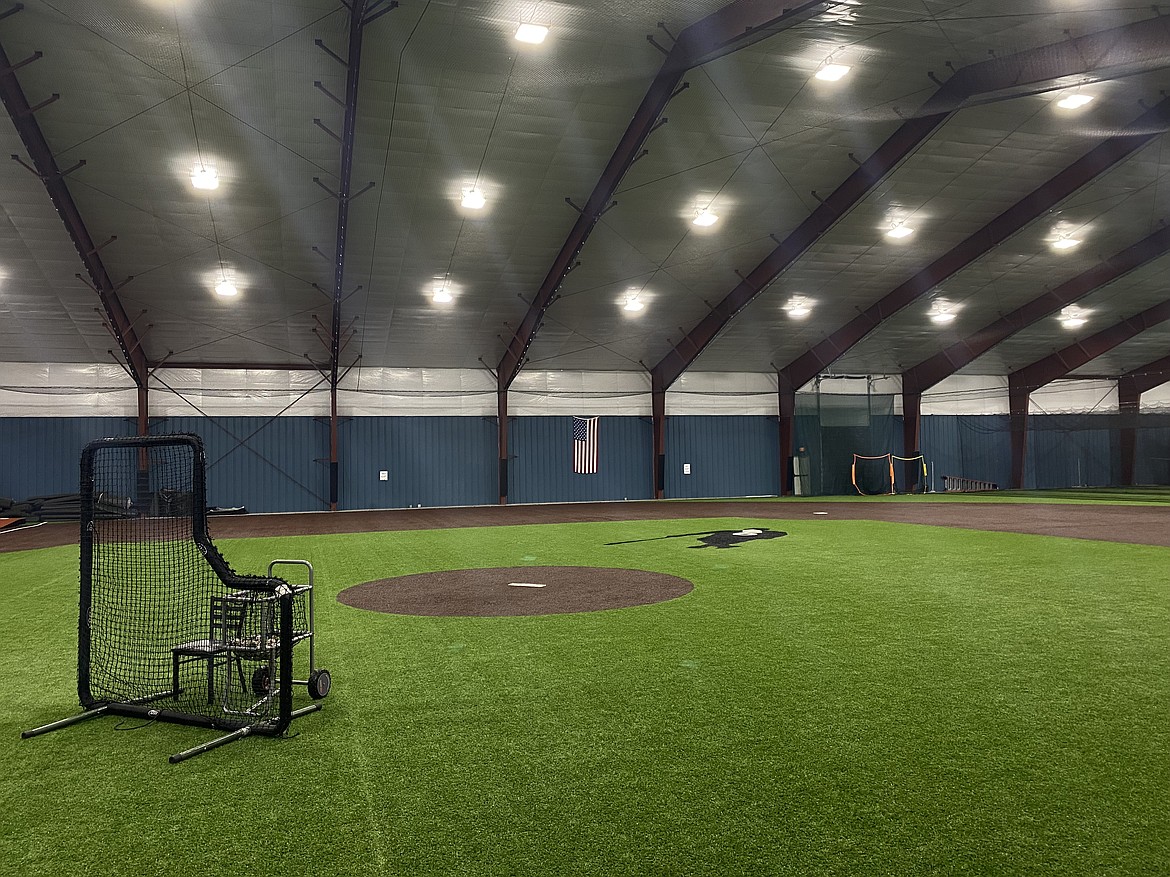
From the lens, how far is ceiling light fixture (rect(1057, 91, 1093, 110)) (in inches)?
615

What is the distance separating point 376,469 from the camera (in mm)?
27828

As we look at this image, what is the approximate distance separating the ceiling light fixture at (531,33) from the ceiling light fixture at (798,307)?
14.0 m

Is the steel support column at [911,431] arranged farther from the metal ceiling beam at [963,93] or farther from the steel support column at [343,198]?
the steel support column at [343,198]

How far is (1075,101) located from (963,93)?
11.3 feet

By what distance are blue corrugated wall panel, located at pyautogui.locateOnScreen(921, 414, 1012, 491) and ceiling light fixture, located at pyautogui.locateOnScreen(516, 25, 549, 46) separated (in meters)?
26.8

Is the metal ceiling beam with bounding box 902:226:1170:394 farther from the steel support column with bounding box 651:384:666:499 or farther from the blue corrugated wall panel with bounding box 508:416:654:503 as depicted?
the blue corrugated wall panel with bounding box 508:416:654:503

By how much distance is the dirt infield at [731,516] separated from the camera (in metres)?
15.4

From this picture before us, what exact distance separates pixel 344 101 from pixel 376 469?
1600 centimetres

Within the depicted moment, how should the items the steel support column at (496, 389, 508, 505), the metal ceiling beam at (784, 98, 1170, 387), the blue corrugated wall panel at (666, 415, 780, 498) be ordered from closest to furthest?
the metal ceiling beam at (784, 98, 1170, 387) → the steel support column at (496, 389, 508, 505) → the blue corrugated wall panel at (666, 415, 780, 498)

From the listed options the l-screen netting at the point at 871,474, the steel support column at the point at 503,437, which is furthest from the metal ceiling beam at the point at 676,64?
the l-screen netting at the point at 871,474

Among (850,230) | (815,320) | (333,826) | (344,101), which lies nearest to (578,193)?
(344,101)

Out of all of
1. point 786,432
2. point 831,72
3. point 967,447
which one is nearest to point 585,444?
point 786,432

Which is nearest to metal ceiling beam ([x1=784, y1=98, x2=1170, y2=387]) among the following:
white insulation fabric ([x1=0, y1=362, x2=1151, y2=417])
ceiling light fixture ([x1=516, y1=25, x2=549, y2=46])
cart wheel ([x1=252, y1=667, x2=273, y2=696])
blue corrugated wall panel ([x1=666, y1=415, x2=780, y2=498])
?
white insulation fabric ([x1=0, y1=362, x2=1151, y2=417])

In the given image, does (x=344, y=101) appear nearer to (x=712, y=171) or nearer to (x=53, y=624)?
(x=712, y=171)
